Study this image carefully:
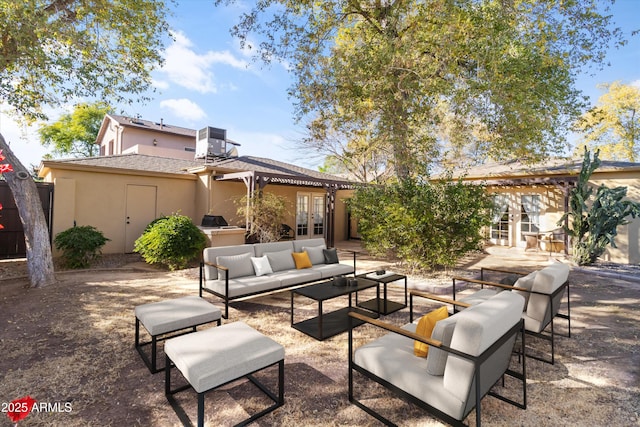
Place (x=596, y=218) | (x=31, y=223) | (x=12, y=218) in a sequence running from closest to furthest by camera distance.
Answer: (x=31, y=223), (x=596, y=218), (x=12, y=218)

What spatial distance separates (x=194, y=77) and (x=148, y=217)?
4.90m

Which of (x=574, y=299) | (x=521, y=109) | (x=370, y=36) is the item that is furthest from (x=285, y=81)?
(x=574, y=299)

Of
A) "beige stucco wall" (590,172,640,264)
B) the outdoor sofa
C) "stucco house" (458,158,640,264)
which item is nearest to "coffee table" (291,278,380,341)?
the outdoor sofa

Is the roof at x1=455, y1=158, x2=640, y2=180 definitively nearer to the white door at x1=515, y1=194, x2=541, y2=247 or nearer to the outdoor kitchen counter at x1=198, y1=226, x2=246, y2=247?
the white door at x1=515, y1=194, x2=541, y2=247

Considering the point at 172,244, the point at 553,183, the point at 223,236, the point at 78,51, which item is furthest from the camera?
the point at 553,183

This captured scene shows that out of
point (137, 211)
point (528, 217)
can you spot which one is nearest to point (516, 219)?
point (528, 217)

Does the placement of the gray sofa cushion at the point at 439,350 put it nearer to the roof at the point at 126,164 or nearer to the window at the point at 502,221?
the roof at the point at 126,164

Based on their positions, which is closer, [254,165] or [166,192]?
[166,192]

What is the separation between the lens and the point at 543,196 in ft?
36.6

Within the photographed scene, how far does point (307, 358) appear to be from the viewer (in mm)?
3309

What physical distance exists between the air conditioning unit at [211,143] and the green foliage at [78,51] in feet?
13.4

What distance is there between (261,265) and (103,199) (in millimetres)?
7091

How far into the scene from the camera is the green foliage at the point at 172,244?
299 inches

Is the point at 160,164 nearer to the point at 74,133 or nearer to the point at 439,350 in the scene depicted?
the point at 439,350
